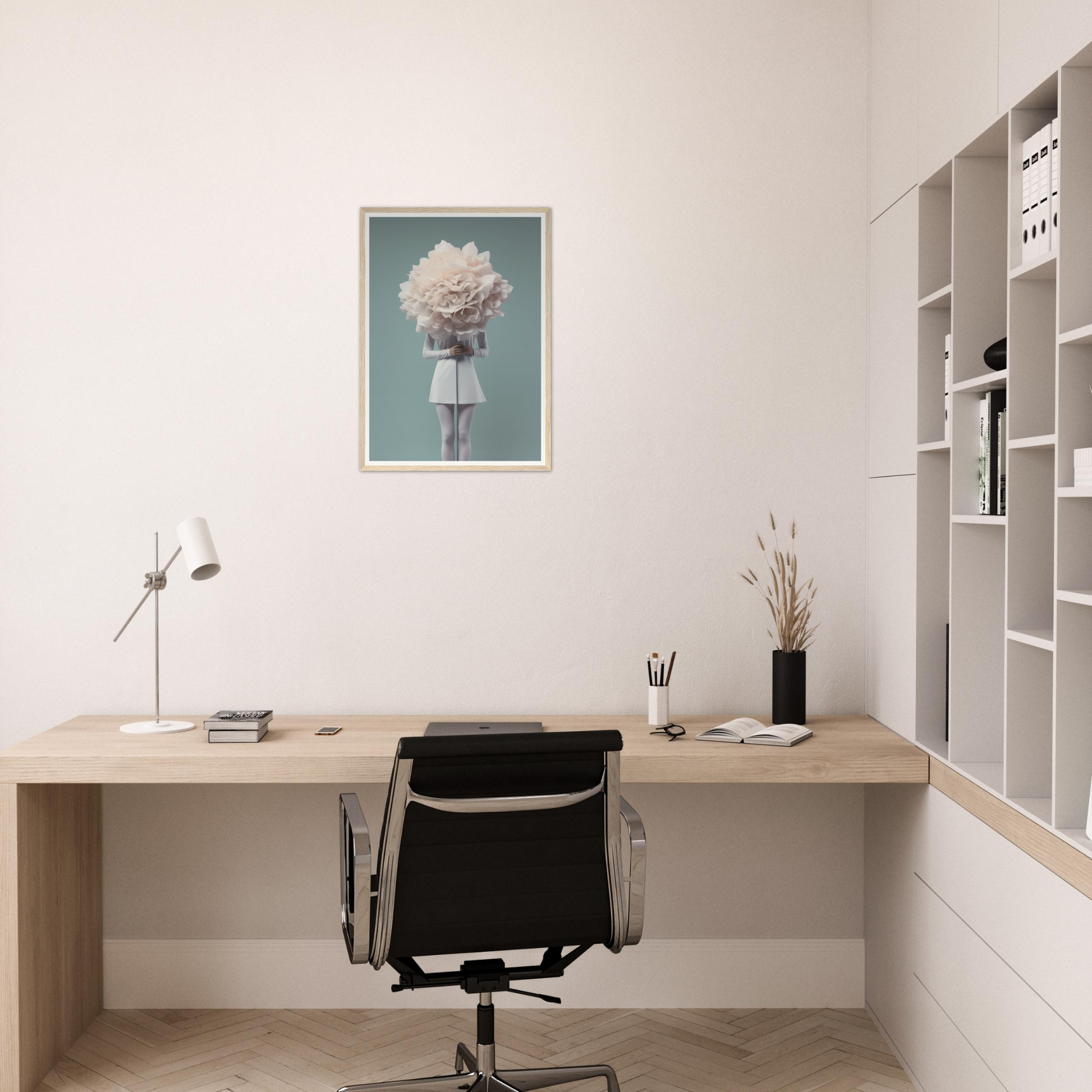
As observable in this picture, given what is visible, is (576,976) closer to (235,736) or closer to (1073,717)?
(235,736)

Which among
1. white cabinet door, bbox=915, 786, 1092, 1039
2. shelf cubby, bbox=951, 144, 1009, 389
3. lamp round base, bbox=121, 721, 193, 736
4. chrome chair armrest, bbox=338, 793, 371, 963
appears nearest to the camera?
white cabinet door, bbox=915, 786, 1092, 1039

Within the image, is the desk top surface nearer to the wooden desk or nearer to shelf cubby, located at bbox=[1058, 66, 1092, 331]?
the wooden desk

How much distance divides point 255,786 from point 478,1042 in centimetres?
111

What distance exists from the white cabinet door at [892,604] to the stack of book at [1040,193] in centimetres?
71

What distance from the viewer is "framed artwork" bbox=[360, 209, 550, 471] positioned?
2.94m

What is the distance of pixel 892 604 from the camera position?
2.73 metres

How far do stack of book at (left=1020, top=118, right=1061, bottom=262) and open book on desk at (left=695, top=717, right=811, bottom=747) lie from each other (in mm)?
1239

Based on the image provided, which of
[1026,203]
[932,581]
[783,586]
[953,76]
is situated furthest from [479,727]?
[953,76]

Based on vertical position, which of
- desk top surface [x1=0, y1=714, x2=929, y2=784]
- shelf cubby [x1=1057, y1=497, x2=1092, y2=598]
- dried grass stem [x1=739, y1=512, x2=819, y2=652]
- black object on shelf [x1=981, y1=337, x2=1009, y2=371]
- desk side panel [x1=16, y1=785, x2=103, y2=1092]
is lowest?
desk side panel [x1=16, y1=785, x2=103, y2=1092]

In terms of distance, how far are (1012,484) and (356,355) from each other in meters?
1.81

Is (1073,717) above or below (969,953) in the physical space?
above

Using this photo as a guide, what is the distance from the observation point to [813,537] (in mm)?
2959

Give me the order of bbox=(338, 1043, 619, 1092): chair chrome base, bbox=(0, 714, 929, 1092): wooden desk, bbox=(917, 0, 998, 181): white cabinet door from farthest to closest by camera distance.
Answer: bbox=(0, 714, 929, 1092): wooden desk < bbox=(338, 1043, 619, 1092): chair chrome base < bbox=(917, 0, 998, 181): white cabinet door

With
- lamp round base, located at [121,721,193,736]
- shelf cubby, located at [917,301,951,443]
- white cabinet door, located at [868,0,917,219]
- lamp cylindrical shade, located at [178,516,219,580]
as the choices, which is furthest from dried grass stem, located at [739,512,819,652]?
Answer: lamp round base, located at [121,721,193,736]
